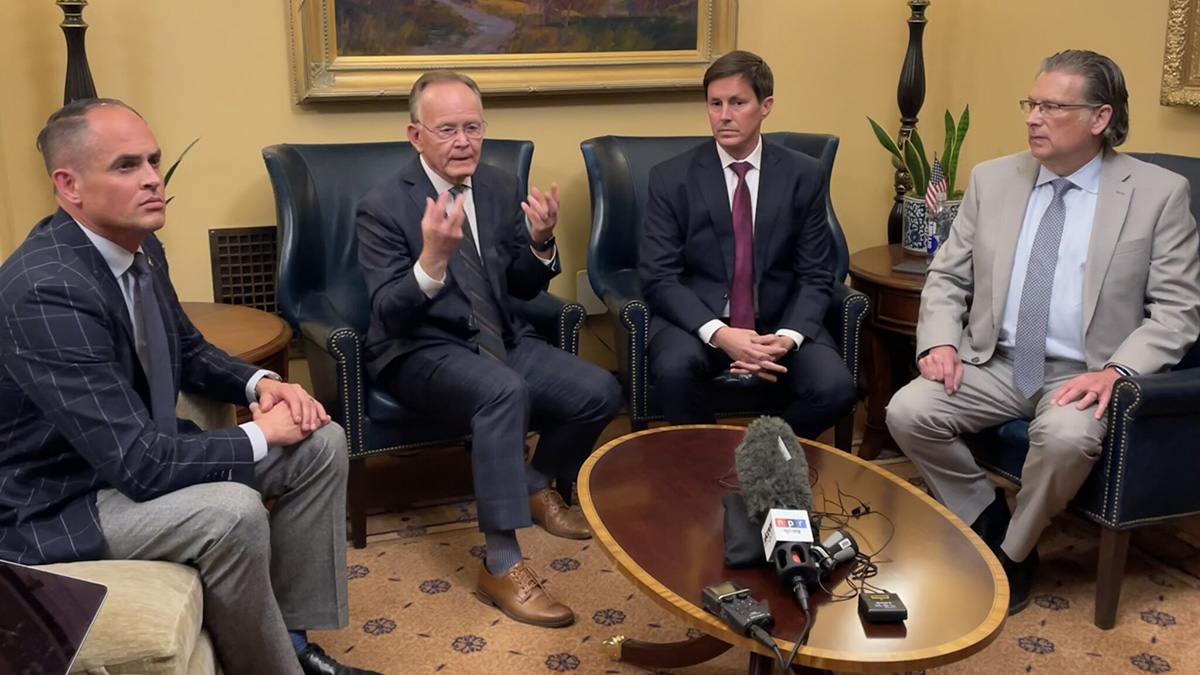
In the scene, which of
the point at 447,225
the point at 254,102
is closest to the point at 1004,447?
the point at 447,225

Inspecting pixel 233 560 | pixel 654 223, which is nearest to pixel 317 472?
pixel 233 560

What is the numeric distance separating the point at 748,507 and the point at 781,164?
146 cm

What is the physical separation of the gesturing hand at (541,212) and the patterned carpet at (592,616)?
845 mm

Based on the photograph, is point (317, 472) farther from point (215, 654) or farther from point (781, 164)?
point (781, 164)

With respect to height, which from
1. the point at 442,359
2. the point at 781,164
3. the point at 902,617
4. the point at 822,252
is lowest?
the point at 902,617

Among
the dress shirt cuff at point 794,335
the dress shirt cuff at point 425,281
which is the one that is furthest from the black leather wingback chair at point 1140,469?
the dress shirt cuff at point 425,281

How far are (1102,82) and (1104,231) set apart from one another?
1.19ft

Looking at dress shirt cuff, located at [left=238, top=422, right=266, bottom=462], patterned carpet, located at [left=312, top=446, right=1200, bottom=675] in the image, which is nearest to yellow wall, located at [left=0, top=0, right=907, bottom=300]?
patterned carpet, located at [left=312, top=446, right=1200, bottom=675]

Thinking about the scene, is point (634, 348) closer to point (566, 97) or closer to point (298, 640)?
point (566, 97)

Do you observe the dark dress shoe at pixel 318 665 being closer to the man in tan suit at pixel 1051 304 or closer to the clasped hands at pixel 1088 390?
the man in tan suit at pixel 1051 304

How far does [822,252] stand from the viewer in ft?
10.5

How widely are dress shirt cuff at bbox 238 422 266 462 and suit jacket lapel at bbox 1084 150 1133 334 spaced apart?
1.96 meters

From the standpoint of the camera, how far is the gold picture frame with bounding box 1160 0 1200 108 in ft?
10.2

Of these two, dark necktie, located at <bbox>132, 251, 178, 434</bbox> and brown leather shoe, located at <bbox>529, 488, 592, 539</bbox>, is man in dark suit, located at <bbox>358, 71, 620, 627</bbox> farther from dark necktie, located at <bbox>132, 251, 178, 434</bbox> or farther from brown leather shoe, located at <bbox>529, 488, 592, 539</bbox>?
dark necktie, located at <bbox>132, 251, 178, 434</bbox>
